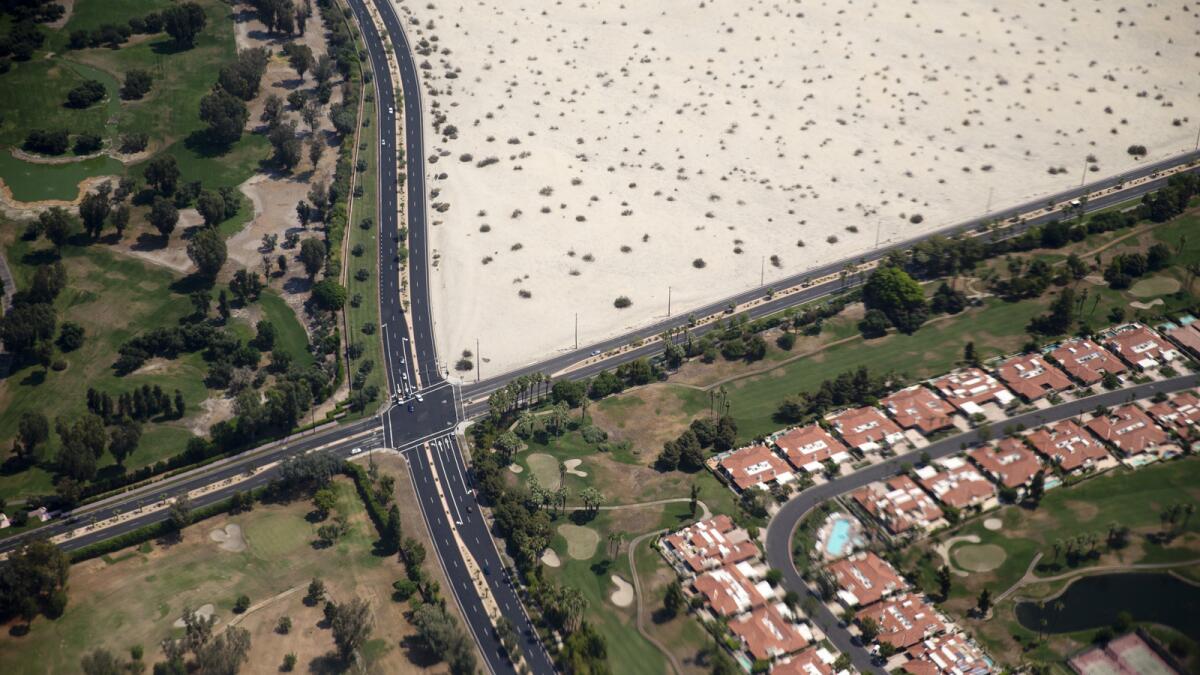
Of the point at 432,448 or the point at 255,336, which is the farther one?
the point at 255,336

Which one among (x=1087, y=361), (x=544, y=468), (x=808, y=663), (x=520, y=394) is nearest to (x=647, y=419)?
(x=544, y=468)

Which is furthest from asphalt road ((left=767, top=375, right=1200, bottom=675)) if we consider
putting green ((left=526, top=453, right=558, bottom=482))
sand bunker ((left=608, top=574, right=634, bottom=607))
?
putting green ((left=526, top=453, right=558, bottom=482))

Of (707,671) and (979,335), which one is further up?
(979,335)

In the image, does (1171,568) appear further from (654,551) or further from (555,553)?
(555,553)

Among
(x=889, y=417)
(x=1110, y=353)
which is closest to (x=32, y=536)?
(x=889, y=417)

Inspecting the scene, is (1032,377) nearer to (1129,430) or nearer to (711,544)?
(1129,430)
